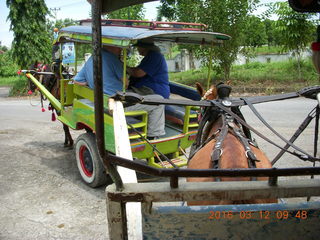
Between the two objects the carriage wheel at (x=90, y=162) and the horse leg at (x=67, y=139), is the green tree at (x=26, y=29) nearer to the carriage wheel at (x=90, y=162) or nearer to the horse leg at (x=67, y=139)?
the horse leg at (x=67, y=139)

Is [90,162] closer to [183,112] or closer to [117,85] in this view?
[117,85]

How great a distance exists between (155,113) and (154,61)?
38.6 inches

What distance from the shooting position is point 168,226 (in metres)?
1.55

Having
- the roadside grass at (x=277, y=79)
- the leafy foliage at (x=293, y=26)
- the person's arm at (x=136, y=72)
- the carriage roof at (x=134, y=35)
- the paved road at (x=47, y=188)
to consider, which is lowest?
the paved road at (x=47, y=188)

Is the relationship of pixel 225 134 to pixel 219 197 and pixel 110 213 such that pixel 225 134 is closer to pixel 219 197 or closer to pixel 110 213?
pixel 219 197

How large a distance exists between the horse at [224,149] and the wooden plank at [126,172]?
1.51 ft

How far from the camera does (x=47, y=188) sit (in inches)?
183

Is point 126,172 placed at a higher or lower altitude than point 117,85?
lower


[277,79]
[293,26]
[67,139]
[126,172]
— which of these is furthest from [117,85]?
[277,79]

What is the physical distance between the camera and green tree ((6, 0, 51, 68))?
17.0 metres

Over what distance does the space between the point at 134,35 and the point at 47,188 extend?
251cm

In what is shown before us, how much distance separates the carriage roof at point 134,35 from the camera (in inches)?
143

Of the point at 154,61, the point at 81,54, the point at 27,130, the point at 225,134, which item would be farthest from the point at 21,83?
the point at 225,134

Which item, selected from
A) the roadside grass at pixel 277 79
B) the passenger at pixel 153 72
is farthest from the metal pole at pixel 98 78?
the roadside grass at pixel 277 79
